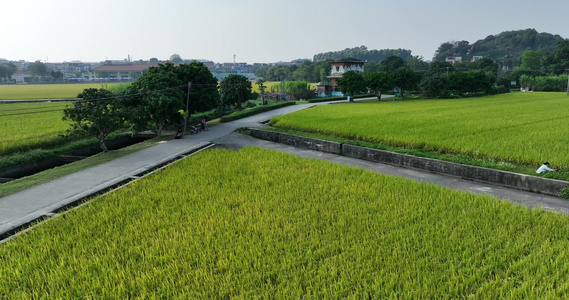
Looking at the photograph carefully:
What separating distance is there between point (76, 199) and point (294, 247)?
5.02 meters

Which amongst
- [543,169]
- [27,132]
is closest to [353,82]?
[27,132]

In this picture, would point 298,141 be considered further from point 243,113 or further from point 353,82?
point 353,82

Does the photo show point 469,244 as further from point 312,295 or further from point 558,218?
point 312,295

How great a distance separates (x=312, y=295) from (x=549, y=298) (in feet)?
8.00

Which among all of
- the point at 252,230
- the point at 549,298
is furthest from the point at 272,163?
the point at 549,298

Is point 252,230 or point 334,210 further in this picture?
point 334,210

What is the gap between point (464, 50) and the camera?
13838 cm

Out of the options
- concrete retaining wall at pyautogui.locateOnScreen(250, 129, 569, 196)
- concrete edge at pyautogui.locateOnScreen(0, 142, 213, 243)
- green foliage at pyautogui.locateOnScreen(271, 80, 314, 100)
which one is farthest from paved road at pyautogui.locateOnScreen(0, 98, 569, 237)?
green foliage at pyautogui.locateOnScreen(271, 80, 314, 100)

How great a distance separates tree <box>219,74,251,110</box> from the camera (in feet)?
81.7

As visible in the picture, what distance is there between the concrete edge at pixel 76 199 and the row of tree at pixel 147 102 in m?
2.88

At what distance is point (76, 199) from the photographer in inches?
277

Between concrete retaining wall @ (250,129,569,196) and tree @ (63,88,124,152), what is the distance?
6.46m

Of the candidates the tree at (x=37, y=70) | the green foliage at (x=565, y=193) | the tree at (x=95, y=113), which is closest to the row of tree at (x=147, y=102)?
the tree at (x=95, y=113)

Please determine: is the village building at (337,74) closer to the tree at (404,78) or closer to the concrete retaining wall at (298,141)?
the tree at (404,78)
